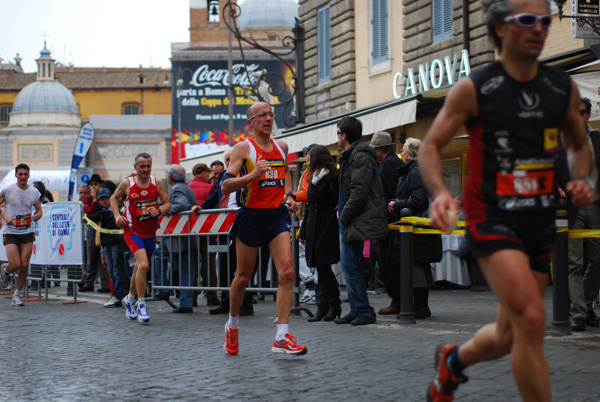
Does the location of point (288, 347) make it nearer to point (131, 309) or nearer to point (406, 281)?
point (406, 281)

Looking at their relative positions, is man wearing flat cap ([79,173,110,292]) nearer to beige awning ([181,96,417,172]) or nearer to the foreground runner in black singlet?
beige awning ([181,96,417,172])

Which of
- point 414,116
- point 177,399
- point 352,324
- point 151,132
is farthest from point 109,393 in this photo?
point 151,132

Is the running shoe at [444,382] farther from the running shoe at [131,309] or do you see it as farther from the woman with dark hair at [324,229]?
the running shoe at [131,309]

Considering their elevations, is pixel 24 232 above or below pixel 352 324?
above

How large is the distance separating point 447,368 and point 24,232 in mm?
10360

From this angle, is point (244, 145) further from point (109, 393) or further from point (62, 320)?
point (62, 320)

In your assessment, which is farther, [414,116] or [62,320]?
[414,116]

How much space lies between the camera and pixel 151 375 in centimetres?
640

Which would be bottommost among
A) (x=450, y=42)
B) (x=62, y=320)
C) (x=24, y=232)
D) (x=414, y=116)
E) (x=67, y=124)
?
(x=62, y=320)

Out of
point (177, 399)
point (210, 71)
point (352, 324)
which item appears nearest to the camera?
point (177, 399)

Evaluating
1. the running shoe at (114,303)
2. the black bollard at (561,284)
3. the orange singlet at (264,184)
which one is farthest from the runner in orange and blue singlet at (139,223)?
the black bollard at (561,284)

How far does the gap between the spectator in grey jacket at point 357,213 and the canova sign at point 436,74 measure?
9.17 m

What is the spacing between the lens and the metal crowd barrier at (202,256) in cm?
1133

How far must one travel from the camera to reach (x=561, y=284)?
313 inches
